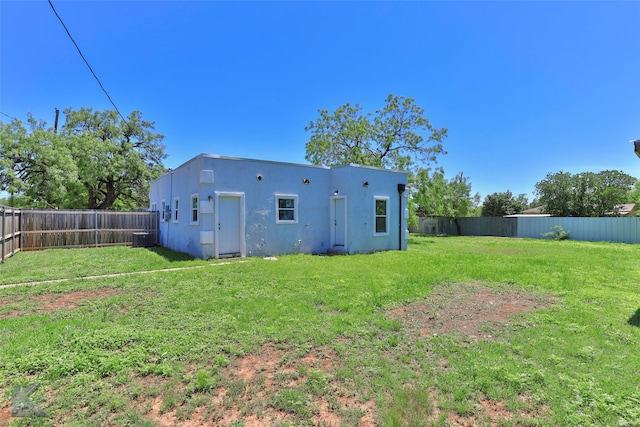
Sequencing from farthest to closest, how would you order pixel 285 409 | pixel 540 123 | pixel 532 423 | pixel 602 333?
1. pixel 540 123
2. pixel 602 333
3. pixel 285 409
4. pixel 532 423

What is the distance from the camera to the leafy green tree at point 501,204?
37.9 m

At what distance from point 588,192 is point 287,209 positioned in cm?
3521

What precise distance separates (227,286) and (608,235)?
24.3 metres

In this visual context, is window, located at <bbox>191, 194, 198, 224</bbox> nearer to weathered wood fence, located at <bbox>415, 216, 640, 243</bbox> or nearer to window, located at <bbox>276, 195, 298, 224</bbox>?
window, located at <bbox>276, 195, 298, 224</bbox>

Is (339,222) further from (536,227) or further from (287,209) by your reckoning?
(536,227)

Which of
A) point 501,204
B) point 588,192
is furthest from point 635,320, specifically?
point 501,204

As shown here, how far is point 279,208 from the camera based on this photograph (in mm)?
11633

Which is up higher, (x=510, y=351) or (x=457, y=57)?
(x=457, y=57)

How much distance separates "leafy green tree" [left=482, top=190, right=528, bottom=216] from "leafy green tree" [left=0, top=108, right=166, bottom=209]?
124 feet

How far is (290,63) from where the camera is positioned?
47.2 ft

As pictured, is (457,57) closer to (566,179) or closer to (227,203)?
(227,203)

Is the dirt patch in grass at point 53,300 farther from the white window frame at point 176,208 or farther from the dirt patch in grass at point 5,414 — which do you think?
the white window frame at point 176,208

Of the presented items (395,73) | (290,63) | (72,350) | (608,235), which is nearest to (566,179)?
(608,235)

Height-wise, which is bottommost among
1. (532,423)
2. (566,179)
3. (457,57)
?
(532,423)
